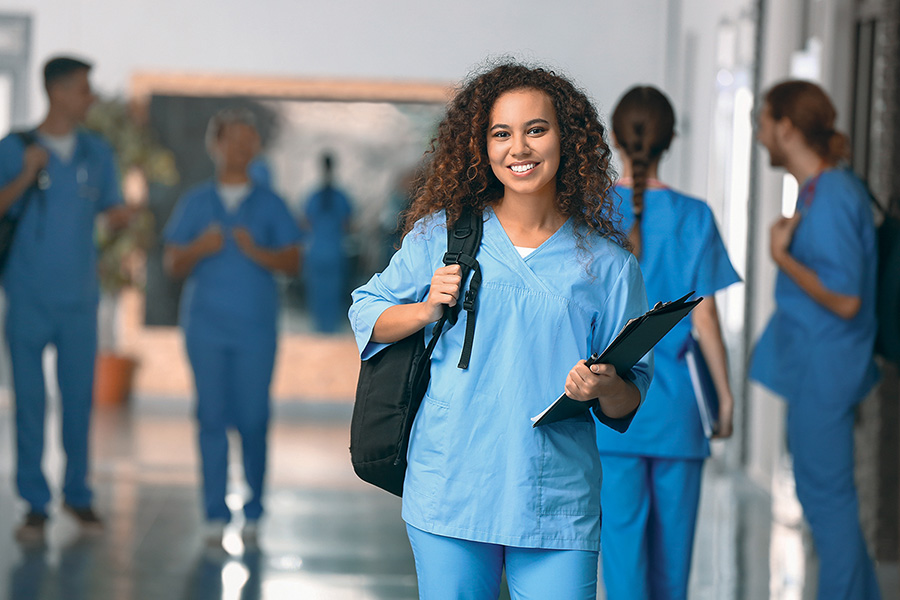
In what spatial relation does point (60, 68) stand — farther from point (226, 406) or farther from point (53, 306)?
point (226, 406)

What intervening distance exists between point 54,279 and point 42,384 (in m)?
0.42

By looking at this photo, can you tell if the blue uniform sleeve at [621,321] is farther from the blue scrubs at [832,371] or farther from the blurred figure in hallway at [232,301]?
the blurred figure in hallway at [232,301]

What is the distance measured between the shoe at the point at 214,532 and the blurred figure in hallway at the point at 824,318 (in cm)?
215

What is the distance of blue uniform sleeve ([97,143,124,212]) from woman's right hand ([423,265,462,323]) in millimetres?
3047

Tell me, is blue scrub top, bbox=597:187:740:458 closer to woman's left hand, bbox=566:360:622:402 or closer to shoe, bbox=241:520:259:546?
woman's left hand, bbox=566:360:622:402

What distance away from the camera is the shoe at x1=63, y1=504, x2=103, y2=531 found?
424 cm

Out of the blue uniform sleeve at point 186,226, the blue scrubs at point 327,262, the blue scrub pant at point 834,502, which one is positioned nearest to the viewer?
the blue scrub pant at point 834,502

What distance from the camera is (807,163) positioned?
10.4ft

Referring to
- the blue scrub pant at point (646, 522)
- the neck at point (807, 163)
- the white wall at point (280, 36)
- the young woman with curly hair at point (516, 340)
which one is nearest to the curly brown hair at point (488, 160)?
the young woman with curly hair at point (516, 340)

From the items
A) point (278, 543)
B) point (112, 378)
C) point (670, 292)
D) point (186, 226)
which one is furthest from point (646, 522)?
point (112, 378)

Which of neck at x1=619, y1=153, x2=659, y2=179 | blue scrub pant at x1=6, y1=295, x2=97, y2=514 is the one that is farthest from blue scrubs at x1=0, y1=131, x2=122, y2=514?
neck at x1=619, y1=153, x2=659, y2=179

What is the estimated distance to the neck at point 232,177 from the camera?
4441 mm

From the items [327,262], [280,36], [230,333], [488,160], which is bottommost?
[230,333]

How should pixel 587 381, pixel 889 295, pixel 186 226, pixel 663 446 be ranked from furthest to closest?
pixel 186 226 → pixel 889 295 → pixel 663 446 → pixel 587 381
